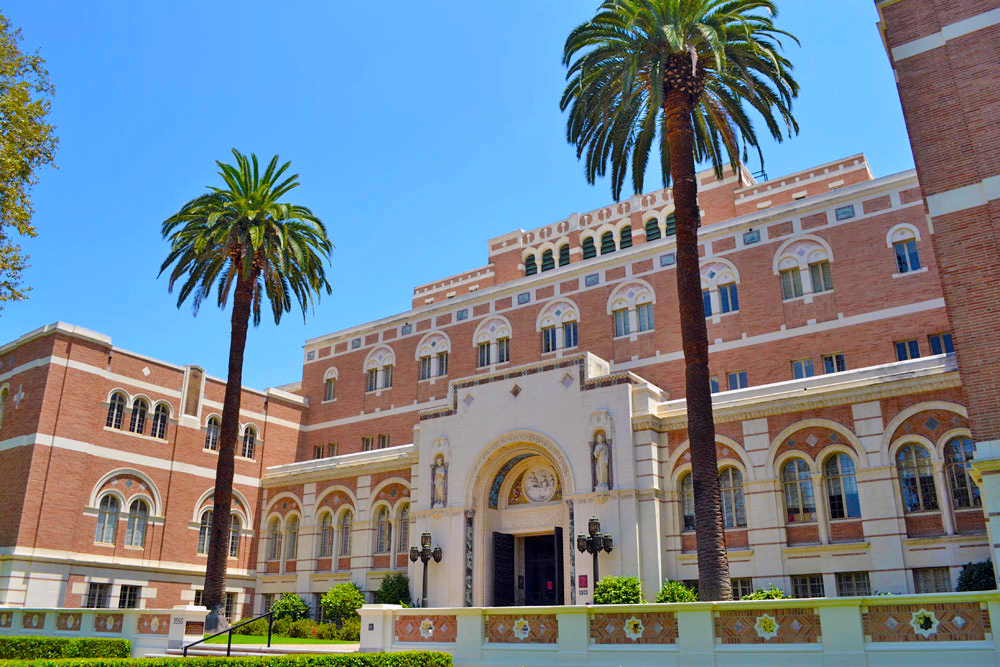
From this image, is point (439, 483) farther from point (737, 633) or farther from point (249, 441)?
point (737, 633)

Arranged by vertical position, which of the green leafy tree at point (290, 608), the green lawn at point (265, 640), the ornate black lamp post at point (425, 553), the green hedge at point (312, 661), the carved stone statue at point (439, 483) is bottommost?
the green lawn at point (265, 640)

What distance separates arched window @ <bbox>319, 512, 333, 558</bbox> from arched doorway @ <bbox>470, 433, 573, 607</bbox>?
10.6m

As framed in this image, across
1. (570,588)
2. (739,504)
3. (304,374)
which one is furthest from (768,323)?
(304,374)

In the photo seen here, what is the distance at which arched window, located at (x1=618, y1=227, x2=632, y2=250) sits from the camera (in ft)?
154

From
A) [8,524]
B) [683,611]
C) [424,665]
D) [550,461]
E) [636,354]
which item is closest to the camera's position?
[683,611]

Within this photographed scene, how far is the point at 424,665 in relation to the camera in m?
15.7

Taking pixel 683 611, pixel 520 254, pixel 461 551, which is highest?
pixel 520 254

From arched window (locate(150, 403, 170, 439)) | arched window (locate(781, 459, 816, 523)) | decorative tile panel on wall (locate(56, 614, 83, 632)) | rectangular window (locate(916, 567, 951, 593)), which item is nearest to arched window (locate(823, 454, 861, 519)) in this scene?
arched window (locate(781, 459, 816, 523))

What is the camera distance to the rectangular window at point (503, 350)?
40062 mm

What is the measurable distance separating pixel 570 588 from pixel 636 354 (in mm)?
11688

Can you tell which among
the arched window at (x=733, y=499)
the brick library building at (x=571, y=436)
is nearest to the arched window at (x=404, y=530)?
the brick library building at (x=571, y=436)

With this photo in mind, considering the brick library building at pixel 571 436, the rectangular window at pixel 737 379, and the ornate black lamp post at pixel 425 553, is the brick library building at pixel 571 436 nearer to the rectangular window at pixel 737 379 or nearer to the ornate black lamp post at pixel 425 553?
the rectangular window at pixel 737 379

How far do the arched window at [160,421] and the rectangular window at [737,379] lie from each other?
25.9 m

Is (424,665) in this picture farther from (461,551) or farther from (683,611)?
(461,551)
